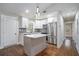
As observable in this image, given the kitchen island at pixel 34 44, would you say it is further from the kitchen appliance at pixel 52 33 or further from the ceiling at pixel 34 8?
the ceiling at pixel 34 8

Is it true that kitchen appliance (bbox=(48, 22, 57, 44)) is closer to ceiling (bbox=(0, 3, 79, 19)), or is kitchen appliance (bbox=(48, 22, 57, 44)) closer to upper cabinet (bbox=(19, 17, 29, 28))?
ceiling (bbox=(0, 3, 79, 19))

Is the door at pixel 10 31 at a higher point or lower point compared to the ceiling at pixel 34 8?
lower

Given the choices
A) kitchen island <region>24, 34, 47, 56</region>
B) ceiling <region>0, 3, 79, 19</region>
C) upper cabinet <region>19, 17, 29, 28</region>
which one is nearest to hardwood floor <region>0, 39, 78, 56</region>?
kitchen island <region>24, 34, 47, 56</region>

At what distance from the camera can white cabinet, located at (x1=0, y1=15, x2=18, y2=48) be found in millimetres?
1640

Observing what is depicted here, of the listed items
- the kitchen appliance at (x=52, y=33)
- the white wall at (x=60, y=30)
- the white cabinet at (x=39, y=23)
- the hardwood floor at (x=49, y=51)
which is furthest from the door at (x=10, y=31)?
the white wall at (x=60, y=30)

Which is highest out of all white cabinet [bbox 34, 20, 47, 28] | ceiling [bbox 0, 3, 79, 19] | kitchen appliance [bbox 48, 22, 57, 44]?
ceiling [bbox 0, 3, 79, 19]

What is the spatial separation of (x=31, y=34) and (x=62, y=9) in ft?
2.70

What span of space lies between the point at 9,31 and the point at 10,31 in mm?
21

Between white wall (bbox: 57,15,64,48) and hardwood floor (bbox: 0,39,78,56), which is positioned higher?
white wall (bbox: 57,15,64,48)

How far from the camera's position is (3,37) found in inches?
65.4

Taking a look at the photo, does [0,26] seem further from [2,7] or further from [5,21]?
[2,7]

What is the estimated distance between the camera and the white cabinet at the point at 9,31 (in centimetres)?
164

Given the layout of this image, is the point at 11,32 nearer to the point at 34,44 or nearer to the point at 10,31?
the point at 10,31

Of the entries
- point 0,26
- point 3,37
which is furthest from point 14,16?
point 3,37
